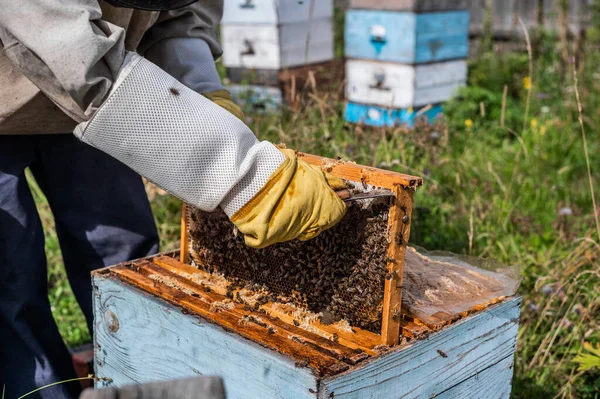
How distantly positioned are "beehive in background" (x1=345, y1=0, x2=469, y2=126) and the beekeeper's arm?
3324 mm

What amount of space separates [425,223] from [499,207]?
407mm

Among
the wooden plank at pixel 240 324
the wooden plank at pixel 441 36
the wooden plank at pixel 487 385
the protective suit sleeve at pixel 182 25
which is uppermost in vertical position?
the protective suit sleeve at pixel 182 25

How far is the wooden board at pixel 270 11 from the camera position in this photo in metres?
5.15

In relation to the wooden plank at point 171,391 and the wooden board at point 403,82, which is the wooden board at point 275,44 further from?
the wooden plank at point 171,391

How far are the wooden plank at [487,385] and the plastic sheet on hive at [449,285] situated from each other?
196mm

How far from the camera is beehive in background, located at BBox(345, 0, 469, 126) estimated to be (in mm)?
5164

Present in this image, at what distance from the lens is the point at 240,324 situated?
179 centimetres

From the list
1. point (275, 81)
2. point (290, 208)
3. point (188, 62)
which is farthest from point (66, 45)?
point (275, 81)

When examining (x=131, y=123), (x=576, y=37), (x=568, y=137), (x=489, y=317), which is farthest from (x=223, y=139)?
(x=576, y=37)

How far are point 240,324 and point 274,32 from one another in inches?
147

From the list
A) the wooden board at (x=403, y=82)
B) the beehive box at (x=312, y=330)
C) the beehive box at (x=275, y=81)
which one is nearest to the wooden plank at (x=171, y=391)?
the beehive box at (x=312, y=330)

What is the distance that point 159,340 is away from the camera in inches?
77.7

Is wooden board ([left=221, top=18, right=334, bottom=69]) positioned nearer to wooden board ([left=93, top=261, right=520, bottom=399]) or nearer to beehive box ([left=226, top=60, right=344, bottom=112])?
beehive box ([left=226, top=60, right=344, bottom=112])

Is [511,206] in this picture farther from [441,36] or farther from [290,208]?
[290,208]
